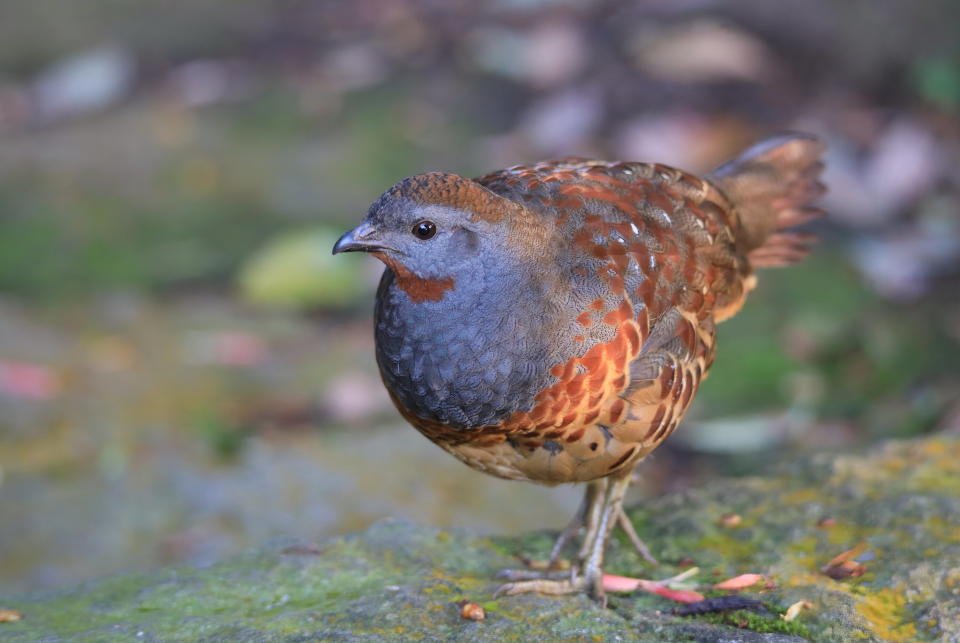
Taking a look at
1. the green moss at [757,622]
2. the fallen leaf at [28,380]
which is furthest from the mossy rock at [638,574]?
the fallen leaf at [28,380]

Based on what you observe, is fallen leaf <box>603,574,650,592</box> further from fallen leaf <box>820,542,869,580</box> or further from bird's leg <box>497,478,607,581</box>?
fallen leaf <box>820,542,869,580</box>

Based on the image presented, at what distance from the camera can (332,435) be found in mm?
5332

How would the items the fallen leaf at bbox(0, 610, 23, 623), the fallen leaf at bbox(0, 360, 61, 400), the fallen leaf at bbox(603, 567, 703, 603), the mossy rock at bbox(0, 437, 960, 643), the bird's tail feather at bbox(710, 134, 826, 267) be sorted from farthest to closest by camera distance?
the fallen leaf at bbox(0, 360, 61, 400), the bird's tail feather at bbox(710, 134, 826, 267), the fallen leaf at bbox(603, 567, 703, 603), the fallen leaf at bbox(0, 610, 23, 623), the mossy rock at bbox(0, 437, 960, 643)

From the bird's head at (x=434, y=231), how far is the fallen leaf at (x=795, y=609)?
1232 millimetres

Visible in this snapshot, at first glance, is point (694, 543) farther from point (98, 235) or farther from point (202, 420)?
point (98, 235)

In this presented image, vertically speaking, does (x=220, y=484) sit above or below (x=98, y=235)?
below

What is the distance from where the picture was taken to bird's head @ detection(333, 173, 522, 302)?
3053mm

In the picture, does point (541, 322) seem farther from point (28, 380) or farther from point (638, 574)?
point (28, 380)

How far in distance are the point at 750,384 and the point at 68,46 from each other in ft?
20.3

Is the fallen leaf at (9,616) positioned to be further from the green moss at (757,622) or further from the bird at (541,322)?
the green moss at (757,622)

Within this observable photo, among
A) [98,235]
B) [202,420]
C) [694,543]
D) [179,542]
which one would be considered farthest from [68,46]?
[694,543]

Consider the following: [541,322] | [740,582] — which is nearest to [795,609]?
[740,582]

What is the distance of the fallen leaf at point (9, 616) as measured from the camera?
3.17 meters

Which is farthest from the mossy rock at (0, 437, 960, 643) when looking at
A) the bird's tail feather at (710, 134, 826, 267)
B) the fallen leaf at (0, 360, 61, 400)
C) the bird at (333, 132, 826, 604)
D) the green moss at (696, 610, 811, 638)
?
the fallen leaf at (0, 360, 61, 400)
